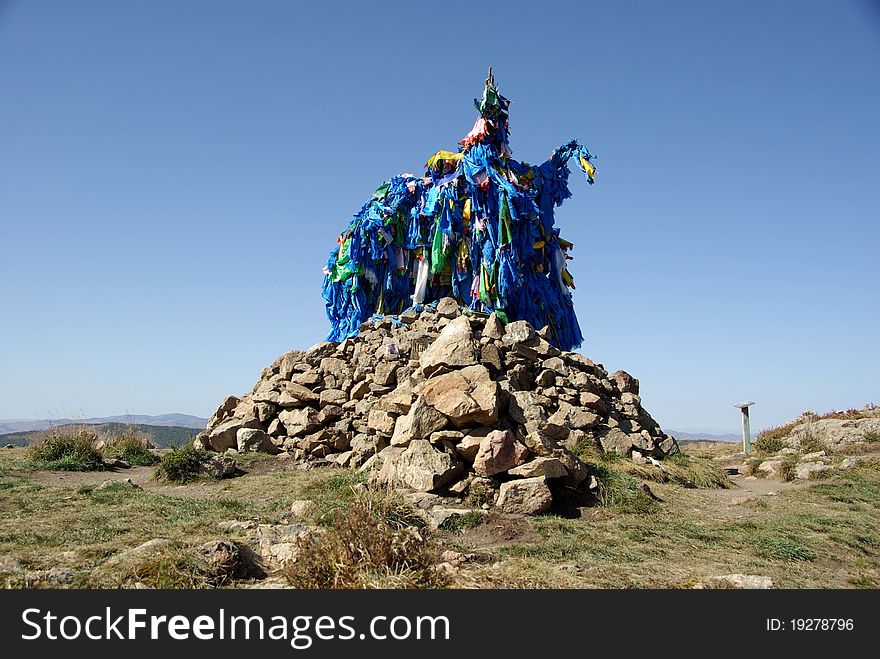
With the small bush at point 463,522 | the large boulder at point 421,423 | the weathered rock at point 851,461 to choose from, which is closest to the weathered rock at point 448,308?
the large boulder at point 421,423

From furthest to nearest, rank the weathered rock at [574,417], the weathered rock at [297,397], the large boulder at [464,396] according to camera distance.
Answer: the weathered rock at [297,397]
the weathered rock at [574,417]
the large boulder at [464,396]

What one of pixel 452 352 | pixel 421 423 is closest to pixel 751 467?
pixel 452 352

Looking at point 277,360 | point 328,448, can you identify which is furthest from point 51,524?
point 277,360

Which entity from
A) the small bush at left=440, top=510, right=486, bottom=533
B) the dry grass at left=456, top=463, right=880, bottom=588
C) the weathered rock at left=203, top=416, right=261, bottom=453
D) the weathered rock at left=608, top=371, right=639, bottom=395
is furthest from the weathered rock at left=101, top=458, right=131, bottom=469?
the weathered rock at left=608, top=371, right=639, bottom=395

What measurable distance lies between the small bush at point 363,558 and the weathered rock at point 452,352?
16.5 feet

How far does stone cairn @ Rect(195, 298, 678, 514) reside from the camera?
26.3 feet

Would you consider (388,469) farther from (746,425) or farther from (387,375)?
(746,425)

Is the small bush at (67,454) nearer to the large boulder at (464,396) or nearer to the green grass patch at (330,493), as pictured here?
the green grass patch at (330,493)

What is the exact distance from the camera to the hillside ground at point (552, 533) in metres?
5.20

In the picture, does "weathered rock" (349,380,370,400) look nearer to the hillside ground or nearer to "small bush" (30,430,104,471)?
the hillside ground

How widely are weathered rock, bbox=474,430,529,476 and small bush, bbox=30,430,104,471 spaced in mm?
8814

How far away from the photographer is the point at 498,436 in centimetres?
812

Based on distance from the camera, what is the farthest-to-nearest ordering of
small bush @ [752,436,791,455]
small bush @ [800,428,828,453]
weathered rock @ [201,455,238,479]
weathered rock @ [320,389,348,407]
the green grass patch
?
small bush @ [752,436,791,455] → small bush @ [800,428,828,453] → weathered rock @ [320,389,348,407] → weathered rock @ [201,455,238,479] → the green grass patch

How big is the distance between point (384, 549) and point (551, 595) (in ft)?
4.46
